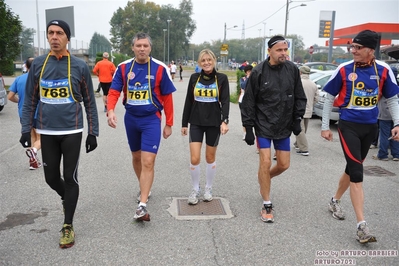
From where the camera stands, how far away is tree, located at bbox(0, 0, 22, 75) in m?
19.1

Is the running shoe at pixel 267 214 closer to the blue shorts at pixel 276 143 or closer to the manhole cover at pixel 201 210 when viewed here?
the manhole cover at pixel 201 210

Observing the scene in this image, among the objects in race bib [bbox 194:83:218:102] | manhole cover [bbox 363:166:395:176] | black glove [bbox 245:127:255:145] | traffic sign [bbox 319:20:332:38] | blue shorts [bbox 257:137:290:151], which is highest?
traffic sign [bbox 319:20:332:38]

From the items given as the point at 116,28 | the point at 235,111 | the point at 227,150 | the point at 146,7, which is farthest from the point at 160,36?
the point at 227,150

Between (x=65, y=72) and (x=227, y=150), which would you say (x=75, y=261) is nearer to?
(x=65, y=72)

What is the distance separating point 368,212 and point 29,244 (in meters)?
3.87

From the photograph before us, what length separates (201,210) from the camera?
4.60m

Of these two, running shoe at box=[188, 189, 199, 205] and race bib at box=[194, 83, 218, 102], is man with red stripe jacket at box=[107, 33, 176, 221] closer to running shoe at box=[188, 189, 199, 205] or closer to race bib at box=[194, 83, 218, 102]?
race bib at box=[194, 83, 218, 102]

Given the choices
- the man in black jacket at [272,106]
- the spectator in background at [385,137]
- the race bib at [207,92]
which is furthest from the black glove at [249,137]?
the spectator in background at [385,137]

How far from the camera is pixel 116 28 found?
9169 cm

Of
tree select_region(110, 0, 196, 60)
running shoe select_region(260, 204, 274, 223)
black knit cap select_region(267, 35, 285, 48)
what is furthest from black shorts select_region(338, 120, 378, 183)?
tree select_region(110, 0, 196, 60)

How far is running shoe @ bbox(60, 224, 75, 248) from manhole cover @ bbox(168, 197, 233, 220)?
3.93 ft

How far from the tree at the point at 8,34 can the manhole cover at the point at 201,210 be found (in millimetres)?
18175

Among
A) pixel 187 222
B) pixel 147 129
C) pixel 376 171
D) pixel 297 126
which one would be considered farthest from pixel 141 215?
pixel 376 171

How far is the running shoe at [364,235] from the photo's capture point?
367 centimetres
